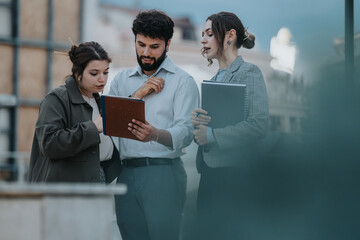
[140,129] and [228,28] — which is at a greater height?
[228,28]

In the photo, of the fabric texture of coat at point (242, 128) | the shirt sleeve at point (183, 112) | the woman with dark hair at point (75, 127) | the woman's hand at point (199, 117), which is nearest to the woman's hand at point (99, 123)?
the woman with dark hair at point (75, 127)

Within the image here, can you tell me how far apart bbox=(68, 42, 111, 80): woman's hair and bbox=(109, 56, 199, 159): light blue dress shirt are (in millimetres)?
307

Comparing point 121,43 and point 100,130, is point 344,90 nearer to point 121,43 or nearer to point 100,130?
point 100,130

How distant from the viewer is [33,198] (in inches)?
68.7

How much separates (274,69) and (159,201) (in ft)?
3.64

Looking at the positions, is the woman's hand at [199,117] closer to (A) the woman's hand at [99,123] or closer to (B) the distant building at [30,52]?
(A) the woman's hand at [99,123]

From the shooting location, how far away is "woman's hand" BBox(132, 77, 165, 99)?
2.78 meters

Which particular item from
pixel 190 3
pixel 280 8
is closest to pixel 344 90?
pixel 280 8

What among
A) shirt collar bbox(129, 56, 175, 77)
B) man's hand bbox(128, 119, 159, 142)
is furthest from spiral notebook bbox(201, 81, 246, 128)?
man's hand bbox(128, 119, 159, 142)

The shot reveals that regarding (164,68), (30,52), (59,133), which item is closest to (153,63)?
(164,68)

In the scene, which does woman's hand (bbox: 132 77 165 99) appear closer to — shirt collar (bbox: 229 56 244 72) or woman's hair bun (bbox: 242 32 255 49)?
shirt collar (bbox: 229 56 244 72)

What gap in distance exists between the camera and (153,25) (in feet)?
9.06

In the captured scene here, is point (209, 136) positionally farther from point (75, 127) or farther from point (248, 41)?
point (75, 127)

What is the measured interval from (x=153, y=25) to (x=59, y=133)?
2.43ft
